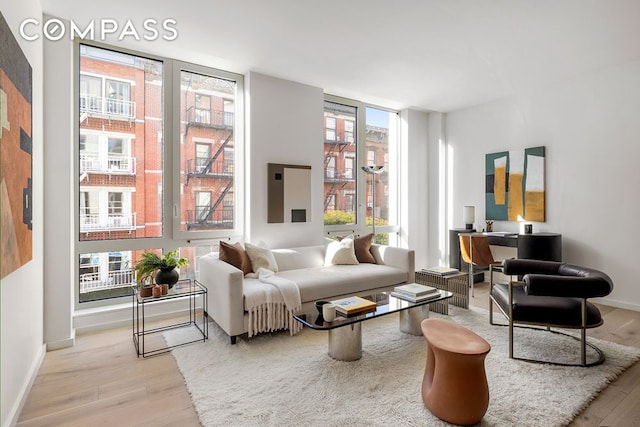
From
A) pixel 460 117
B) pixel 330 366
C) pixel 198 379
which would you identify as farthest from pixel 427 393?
pixel 460 117

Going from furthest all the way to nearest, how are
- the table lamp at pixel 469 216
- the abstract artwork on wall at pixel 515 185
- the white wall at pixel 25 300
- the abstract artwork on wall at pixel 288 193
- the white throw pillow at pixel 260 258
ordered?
the table lamp at pixel 469 216
the abstract artwork on wall at pixel 515 185
the abstract artwork on wall at pixel 288 193
the white throw pillow at pixel 260 258
the white wall at pixel 25 300

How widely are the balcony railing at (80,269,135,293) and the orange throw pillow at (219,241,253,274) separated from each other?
1.03 m

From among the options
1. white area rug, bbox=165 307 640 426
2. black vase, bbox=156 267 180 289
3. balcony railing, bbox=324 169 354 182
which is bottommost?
white area rug, bbox=165 307 640 426

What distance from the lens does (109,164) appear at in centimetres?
342

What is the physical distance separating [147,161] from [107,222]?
2.40ft

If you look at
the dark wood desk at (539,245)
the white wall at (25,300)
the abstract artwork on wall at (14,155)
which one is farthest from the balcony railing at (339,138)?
the abstract artwork on wall at (14,155)

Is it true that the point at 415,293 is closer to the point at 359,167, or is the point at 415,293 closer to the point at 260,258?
the point at 260,258

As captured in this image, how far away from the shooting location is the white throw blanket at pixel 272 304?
9.48ft

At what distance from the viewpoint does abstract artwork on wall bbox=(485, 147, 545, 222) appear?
4582 millimetres

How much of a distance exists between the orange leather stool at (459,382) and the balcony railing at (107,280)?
3060 mm

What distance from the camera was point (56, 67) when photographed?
2.85m

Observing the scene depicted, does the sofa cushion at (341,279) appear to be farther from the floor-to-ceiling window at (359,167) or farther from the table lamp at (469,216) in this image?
the table lamp at (469,216)

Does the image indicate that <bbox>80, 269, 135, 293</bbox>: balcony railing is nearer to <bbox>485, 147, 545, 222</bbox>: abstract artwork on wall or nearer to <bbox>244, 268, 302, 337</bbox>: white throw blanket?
<bbox>244, 268, 302, 337</bbox>: white throw blanket

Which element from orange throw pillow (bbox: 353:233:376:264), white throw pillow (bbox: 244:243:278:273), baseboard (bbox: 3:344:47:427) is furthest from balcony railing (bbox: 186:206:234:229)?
baseboard (bbox: 3:344:47:427)
